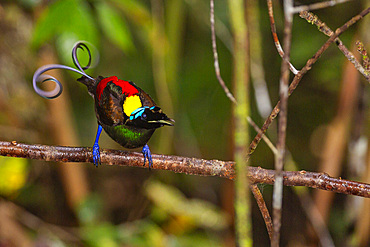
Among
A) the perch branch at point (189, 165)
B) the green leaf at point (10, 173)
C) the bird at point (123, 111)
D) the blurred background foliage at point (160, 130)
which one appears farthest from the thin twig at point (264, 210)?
the green leaf at point (10, 173)

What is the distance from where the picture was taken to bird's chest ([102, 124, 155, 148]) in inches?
32.9

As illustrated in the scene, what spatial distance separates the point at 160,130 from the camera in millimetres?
1912

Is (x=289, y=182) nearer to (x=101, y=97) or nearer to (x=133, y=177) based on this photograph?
(x=101, y=97)

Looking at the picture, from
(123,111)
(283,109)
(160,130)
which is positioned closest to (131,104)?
(123,111)

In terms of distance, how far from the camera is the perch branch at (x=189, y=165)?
0.60 meters

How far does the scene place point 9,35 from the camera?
65.5 inches

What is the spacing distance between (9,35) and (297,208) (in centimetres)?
146

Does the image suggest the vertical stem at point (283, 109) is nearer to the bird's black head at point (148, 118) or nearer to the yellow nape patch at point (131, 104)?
the bird's black head at point (148, 118)

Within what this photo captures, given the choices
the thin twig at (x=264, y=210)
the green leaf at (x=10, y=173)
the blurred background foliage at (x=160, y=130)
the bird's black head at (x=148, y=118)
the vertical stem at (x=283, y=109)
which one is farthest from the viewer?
the green leaf at (x=10, y=173)

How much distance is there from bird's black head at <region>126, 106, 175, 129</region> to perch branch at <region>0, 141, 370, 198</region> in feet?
0.23

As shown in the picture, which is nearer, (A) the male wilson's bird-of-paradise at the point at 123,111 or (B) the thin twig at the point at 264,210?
(B) the thin twig at the point at 264,210

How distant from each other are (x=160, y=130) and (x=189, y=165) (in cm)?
124

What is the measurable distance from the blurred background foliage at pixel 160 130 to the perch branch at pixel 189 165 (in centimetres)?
48

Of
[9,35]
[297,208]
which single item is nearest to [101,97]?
[9,35]
